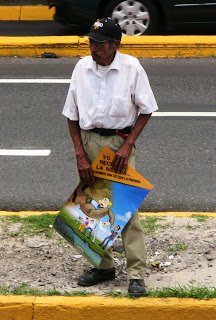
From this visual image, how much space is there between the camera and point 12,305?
392 cm

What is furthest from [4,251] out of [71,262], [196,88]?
[196,88]

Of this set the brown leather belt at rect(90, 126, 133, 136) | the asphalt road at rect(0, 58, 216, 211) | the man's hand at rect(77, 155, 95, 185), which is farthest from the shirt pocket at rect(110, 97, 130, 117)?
the asphalt road at rect(0, 58, 216, 211)

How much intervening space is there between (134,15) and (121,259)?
6.15 meters

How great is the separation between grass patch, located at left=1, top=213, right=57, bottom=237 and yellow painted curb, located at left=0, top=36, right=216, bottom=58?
A: 5.02 meters

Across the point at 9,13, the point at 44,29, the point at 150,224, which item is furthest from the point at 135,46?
the point at 150,224

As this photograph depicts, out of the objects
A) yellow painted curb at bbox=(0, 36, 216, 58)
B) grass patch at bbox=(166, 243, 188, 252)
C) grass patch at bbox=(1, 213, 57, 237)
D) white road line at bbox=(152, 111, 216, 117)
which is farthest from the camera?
yellow painted curb at bbox=(0, 36, 216, 58)

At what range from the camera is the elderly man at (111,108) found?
12.8 ft

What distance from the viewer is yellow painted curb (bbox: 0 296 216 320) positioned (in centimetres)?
390

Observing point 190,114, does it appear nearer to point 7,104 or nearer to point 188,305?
point 7,104

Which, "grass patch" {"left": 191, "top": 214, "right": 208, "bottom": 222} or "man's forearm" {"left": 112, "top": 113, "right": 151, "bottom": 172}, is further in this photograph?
"grass patch" {"left": 191, "top": 214, "right": 208, "bottom": 222}

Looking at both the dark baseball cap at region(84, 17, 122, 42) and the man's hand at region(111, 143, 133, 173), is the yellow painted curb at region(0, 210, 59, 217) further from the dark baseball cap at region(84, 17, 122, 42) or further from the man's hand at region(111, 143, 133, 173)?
the dark baseball cap at region(84, 17, 122, 42)

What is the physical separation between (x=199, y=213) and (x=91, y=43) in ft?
6.16

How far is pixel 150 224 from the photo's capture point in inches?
197

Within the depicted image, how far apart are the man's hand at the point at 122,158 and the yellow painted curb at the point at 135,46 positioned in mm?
5883
